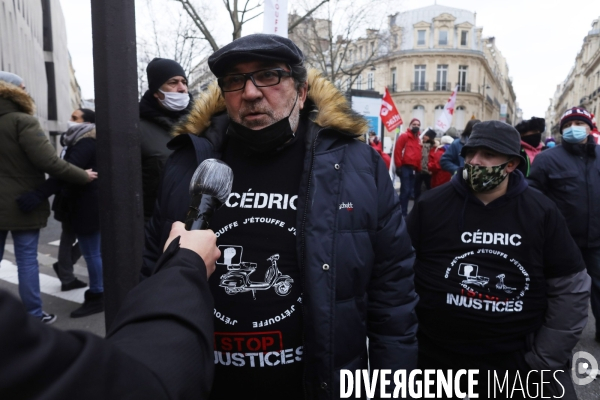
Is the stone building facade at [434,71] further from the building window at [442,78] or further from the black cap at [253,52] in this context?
the black cap at [253,52]

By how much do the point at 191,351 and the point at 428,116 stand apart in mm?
59437

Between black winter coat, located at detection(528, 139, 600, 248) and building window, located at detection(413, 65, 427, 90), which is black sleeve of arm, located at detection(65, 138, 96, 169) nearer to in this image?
black winter coat, located at detection(528, 139, 600, 248)

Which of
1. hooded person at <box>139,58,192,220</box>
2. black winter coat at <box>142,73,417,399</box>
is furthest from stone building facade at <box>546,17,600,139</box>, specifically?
black winter coat at <box>142,73,417,399</box>

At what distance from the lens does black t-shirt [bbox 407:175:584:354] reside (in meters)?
2.43

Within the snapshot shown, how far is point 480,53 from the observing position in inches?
2343

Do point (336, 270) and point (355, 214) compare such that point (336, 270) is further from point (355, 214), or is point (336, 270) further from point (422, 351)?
point (422, 351)

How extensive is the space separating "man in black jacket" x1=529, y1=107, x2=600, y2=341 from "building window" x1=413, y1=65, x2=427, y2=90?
56.6 m

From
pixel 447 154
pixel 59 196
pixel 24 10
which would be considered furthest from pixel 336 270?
pixel 24 10

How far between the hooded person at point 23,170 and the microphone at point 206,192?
3.00 metres

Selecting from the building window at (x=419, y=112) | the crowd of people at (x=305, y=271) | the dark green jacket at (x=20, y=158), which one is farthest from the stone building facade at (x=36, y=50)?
the building window at (x=419, y=112)

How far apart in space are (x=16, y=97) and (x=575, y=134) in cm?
475

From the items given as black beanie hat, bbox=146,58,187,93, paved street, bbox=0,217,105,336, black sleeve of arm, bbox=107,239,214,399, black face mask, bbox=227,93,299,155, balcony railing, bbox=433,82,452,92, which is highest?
balcony railing, bbox=433,82,452,92

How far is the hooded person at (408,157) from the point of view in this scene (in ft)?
34.8

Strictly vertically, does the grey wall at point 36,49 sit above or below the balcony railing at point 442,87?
below
